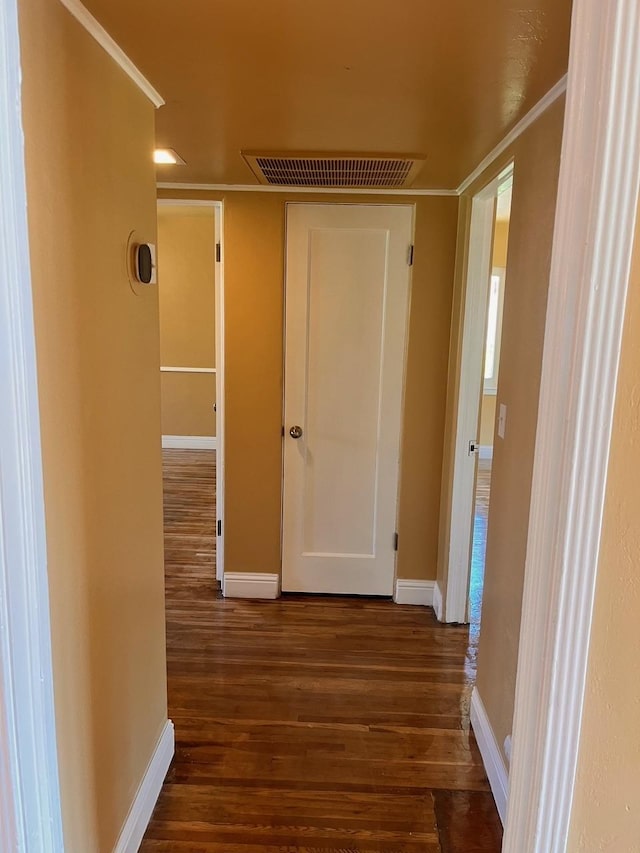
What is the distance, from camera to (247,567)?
10.7 ft

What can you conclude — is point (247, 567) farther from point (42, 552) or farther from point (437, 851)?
point (42, 552)

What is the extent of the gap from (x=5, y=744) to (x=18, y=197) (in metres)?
0.89

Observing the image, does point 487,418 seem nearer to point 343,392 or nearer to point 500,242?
point 500,242

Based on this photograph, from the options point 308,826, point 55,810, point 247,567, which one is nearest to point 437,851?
point 308,826

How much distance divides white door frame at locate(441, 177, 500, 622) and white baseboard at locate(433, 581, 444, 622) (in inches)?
1.3

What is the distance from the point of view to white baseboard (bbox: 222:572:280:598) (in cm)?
325

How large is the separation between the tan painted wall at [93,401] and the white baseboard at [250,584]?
1.41m

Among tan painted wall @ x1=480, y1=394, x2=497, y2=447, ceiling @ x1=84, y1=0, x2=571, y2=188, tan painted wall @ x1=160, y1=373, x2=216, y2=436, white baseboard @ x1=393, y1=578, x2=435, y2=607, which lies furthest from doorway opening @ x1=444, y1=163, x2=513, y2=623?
tan painted wall @ x1=160, y1=373, x2=216, y2=436

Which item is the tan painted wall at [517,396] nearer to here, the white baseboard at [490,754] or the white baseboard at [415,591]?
the white baseboard at [490,754]

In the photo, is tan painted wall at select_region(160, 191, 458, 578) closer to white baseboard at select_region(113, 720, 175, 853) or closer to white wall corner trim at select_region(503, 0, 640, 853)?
→ white baseboard at select_region(113, 720, 175, 853)

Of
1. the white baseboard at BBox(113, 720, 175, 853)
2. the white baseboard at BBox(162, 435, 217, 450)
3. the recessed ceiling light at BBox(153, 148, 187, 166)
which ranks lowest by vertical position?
the white baseboard at BBox(113, 720, 175, 853)

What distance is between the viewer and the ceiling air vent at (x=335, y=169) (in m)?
2.31

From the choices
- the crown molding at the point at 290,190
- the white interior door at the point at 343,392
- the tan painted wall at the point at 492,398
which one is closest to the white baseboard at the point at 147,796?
the white interior door at the point at 343,392

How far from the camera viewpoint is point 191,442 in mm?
6656
